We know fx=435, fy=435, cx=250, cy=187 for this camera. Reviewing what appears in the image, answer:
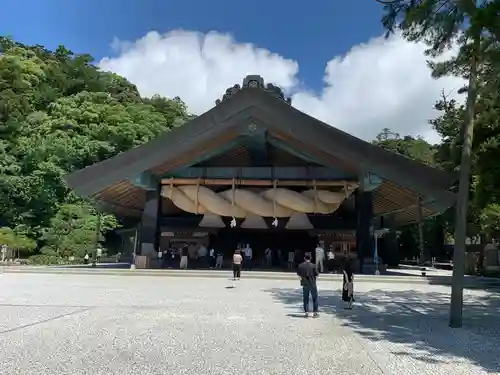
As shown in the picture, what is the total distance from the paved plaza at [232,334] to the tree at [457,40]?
1.26 m

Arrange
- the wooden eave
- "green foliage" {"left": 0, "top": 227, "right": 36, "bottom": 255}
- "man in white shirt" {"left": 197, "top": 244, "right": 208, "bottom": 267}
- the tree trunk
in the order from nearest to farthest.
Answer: the tree trunk
the wooden eave
"man in white shirt" {"left": 197, "top": 244, "right": 208, "bottom": 267}
"green foliage" {"left": 0, "top": 227, "right": 36, "bottom": 255}

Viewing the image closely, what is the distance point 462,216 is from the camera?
26.9 feet

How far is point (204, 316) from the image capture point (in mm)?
7883

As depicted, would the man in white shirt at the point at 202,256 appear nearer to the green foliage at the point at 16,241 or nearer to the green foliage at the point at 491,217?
the green foliage at the point at 491,217

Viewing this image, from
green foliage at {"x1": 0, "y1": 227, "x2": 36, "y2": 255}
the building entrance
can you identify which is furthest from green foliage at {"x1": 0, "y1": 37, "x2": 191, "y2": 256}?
the building entrance

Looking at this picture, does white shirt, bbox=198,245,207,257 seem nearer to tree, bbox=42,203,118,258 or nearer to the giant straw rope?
the giant straw rope

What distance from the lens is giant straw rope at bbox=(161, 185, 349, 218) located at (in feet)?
61.2

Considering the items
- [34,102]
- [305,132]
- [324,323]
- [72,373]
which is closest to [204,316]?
[324,323]

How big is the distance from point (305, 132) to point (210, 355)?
12551 millimetres

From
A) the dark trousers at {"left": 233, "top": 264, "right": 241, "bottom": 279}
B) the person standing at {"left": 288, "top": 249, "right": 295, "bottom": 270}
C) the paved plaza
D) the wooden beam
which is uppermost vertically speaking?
the wooden beam

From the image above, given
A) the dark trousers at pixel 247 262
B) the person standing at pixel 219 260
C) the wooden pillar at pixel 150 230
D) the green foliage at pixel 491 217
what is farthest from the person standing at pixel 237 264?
the green foliage at pixel 491 217

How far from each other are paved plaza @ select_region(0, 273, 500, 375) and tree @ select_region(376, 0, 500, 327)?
4.14 ft

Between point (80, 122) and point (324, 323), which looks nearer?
point (324, 323)

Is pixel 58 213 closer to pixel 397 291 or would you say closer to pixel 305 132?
pixel 305 132
